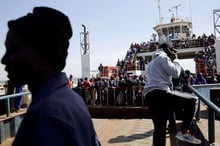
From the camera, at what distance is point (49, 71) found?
1.32 metres

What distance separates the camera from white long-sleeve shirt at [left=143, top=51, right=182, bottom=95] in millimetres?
4023

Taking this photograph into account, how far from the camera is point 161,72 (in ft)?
13.5

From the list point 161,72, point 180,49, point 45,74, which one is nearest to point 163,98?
point 161,72

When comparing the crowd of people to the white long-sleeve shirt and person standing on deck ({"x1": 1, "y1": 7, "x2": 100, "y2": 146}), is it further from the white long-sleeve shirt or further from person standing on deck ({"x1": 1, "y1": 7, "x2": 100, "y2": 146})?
person standing on deck ({"x1": 1, "y1": 7, "x2": 100, "y2": 146})

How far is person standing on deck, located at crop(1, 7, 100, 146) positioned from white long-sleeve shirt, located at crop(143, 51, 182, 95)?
9.17ft

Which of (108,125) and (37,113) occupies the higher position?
(37,113)

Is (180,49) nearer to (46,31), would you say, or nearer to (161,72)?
(161,72)

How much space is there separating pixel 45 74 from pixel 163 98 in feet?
9.74

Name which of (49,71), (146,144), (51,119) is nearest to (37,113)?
(51,119)

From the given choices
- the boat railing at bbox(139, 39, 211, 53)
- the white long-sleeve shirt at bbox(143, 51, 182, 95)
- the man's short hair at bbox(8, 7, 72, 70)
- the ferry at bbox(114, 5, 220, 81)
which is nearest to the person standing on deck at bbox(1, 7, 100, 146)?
the man's short hair at bbox(8, 7, 72, 70)

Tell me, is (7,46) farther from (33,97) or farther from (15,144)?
(15,144)

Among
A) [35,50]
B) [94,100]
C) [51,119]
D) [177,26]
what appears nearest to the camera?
[51,119]

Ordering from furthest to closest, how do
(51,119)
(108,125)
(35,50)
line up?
1. (108,125)
2. (35,50)
3. (51,119)

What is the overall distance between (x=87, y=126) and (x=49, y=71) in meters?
0.28
